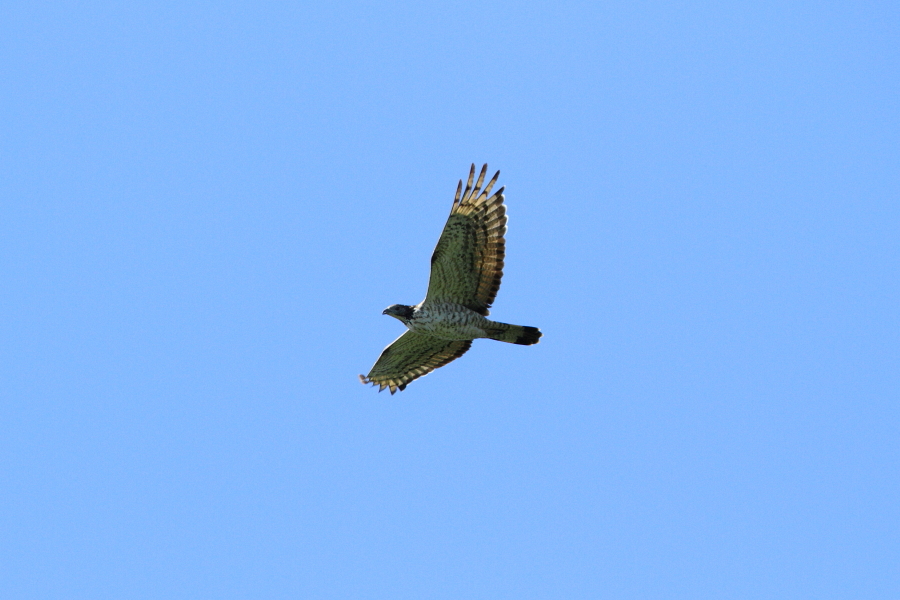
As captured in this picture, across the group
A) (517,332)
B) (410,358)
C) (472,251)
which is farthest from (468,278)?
(410,358)

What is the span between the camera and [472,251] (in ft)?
57.7

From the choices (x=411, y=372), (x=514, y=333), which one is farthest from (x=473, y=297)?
(x=411, y=372)

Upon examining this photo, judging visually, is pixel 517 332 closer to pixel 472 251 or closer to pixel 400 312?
pixel 472 251

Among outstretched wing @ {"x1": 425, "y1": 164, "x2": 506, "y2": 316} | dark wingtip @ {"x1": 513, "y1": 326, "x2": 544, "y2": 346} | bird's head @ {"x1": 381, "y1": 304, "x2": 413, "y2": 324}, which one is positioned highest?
outstretched wing @ {"x1": 425, "y1": 164, "x2": 506, "y2": 316}

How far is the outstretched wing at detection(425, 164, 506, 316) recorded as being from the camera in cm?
1742

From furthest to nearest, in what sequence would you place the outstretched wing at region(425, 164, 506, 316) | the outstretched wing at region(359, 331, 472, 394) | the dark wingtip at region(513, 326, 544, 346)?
1. the outstretched wing at region(359, 331, 472, 394)
2. the dark wingtip at region(513, 326, 544, 346)
3. the outstretched wing at region(425, 164, 506, 316)

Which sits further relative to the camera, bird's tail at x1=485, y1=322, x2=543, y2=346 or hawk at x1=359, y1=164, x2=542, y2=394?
bird's tail at x1=485, y1=322, x2=543, y2=346

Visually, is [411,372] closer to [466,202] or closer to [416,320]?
[416,320]

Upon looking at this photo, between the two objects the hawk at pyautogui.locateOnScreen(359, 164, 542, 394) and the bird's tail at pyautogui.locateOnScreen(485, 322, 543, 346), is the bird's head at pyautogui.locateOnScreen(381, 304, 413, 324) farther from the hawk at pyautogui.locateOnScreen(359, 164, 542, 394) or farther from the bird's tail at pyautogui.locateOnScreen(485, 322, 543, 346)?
the bird's tail at pyautogui.locateOnScreen(485, 322, 543, 346)

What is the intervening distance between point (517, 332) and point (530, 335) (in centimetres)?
22

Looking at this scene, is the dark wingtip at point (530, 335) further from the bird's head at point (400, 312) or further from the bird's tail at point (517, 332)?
the bird's head at point (400, 312)

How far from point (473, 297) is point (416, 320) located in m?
1.04

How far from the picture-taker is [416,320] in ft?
58.9

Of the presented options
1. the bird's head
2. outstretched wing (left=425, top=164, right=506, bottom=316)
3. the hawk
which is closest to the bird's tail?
the hawk
